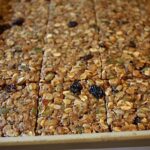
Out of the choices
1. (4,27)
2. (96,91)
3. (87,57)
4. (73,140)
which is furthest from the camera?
(4,27)

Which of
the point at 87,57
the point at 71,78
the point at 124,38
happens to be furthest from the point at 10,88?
the point at 124,38

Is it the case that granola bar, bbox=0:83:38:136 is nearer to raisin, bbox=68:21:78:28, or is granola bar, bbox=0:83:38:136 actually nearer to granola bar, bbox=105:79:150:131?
granola bar, bbox=105:79:150:131

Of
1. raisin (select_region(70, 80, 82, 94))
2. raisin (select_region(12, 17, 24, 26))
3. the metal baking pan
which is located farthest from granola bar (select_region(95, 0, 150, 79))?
raisin (select_region(12, 17, 24, 26))

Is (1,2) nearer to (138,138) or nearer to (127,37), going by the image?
(127,37)

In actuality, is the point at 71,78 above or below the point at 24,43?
below

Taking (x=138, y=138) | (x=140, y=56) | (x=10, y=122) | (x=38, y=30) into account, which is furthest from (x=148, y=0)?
(x=10, y=122)

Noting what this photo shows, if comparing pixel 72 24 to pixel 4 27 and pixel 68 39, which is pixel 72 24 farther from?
pixel 4 27
